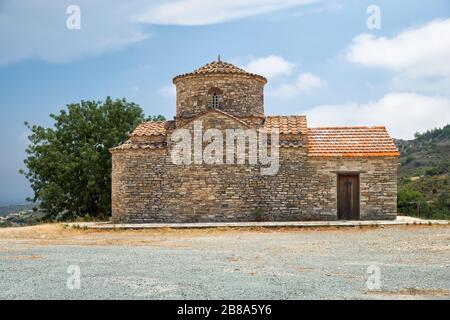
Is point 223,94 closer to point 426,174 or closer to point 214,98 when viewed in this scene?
point 214,98

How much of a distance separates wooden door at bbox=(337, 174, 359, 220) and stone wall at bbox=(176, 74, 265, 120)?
513 centimetres

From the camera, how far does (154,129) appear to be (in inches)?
951

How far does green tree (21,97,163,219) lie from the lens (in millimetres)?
28375

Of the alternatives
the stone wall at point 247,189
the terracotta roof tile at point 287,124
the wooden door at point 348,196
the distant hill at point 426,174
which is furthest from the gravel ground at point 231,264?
the distant hill at point 426,174

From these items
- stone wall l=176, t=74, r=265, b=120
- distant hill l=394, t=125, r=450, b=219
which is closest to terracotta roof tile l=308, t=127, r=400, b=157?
stone wall l=176, t=74, r=265, b=120

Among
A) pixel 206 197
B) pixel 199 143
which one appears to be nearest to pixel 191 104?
pixel 199 143

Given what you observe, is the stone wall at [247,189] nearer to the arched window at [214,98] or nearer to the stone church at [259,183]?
the stone church at [259,183]

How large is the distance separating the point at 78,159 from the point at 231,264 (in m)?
19.2

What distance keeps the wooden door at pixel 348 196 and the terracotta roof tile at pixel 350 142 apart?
1.01 m

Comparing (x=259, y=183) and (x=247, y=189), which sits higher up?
(x=259, y=183)

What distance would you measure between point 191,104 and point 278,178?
17.5 feet

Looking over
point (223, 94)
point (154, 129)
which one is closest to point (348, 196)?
point (223, 94)

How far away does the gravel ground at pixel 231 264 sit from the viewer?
8070 mm

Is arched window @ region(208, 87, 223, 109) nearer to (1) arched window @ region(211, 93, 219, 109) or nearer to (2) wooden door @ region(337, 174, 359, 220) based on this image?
(1) arched window @ region(211, 93, 219, 109)
